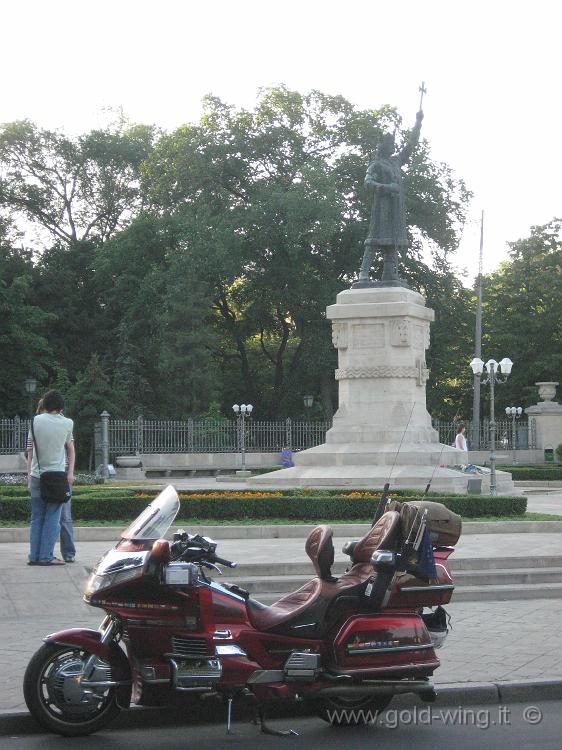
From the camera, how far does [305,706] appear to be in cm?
712

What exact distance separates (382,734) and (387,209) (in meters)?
22.2

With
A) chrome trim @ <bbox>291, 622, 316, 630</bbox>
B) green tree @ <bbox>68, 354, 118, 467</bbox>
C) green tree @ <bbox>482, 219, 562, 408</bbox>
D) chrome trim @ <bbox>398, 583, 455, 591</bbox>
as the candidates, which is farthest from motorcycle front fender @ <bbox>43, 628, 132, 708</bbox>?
green tree @ <bbox>482, 219, 562, 408</bbox>

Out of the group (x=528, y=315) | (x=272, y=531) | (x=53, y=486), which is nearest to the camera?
(x=53, y=486)

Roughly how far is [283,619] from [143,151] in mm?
56299

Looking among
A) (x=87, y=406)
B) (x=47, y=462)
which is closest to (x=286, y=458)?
(x=87, y=406)

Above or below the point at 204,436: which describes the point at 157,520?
below

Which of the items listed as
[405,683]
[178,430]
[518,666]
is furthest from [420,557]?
[178,430]

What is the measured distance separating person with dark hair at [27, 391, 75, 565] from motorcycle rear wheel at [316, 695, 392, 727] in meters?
5.68

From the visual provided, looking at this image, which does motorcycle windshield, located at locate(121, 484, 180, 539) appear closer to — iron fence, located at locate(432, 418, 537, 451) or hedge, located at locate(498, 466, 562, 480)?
hedge, located at locate(498, 466, 562, 480)

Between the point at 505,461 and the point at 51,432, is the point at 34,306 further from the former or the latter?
the point at 51,432

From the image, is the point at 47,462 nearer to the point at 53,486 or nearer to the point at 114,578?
the point at 53,486

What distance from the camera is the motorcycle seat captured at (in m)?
6.58

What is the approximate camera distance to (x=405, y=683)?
665 cm

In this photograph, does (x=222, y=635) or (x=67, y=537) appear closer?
(x=222, y=635)
